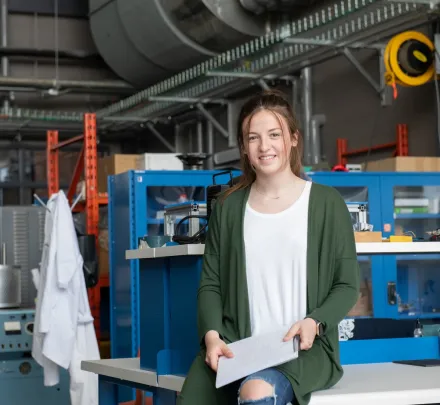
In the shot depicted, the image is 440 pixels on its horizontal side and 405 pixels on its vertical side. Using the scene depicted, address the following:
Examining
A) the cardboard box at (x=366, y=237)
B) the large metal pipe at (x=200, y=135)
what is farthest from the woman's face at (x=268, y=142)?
the large metal pipe at (x=200, y=135)

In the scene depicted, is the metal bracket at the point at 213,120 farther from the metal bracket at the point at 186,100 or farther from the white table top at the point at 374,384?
the white table top at the point at 374,384

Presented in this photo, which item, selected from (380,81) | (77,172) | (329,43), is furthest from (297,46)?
(77,172)

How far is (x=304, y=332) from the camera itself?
76.6 inches

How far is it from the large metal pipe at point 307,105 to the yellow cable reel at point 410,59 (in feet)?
5.42

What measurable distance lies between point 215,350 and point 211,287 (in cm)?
19

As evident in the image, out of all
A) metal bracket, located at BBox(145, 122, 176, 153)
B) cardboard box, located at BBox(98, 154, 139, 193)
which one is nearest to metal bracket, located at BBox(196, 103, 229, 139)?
metal bracket, located at BBox(145, 122, 176, 153)

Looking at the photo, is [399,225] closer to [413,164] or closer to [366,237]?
[413,164]

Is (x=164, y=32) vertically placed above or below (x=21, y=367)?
above

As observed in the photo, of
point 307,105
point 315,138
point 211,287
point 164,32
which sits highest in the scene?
point 164,32

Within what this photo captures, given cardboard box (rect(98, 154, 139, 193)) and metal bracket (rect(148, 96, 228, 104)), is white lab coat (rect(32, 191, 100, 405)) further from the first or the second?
metal bracket (rect(148, 96, 228, 104))

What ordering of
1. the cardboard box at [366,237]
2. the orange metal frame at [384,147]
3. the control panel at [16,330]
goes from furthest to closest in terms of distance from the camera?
the orange metal frame at [384,147], the control panel at [16,330], the cardboard box at [366,237]

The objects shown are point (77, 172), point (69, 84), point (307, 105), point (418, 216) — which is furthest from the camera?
point (69, 84)

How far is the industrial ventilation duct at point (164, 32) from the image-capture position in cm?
701

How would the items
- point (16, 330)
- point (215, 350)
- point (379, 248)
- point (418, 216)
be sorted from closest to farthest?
point (215, 350) < point (379, 248) < point (16, 330) < point (418, 216)
